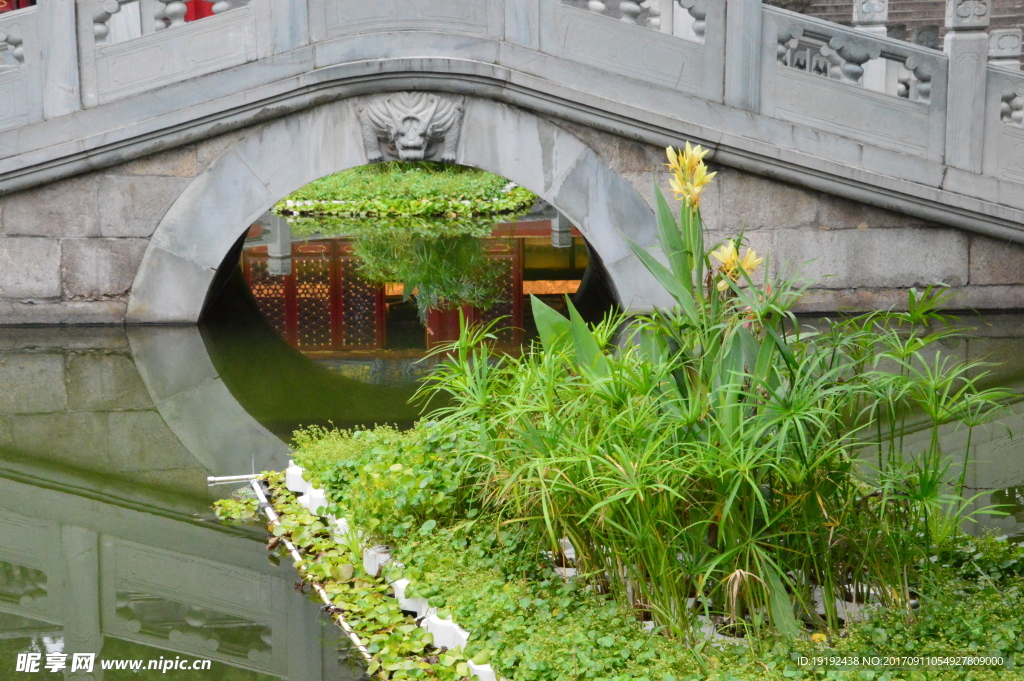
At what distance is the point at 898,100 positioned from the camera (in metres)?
7.47

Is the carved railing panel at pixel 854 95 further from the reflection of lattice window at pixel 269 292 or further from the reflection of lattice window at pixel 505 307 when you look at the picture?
the reflection of lattice window at pixel 269 292

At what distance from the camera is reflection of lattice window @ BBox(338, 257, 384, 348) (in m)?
8.34

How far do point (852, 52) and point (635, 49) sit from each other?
1.29 meters

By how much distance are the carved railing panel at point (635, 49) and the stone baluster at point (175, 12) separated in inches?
85.8

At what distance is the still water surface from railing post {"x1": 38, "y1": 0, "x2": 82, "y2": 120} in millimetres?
1425

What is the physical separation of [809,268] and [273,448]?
3.85m

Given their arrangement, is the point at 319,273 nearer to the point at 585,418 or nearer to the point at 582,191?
the point at 582,191

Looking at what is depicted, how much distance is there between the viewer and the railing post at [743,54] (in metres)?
7.30

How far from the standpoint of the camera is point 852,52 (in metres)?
7.37

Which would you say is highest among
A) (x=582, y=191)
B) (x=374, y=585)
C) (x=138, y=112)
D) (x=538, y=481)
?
(x=138, y=112)

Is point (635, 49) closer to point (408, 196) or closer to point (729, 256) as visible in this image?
point (729, 256)

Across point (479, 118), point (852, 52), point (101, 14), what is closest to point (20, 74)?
point (101, 14)

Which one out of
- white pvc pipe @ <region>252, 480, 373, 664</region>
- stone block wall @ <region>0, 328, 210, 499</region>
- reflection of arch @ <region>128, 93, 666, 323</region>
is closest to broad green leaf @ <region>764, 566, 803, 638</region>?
white pvc pipe @ <region>252, 480, 373, 664</region>

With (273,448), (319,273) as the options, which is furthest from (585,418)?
(319,273)
